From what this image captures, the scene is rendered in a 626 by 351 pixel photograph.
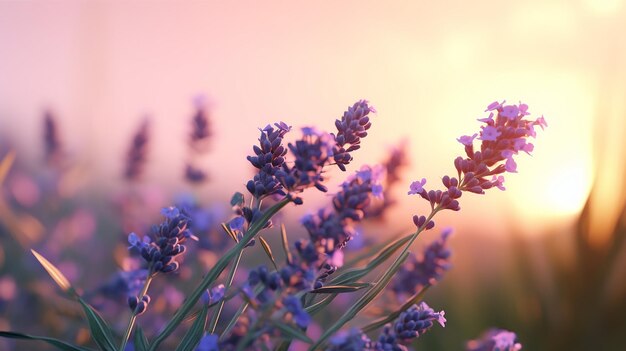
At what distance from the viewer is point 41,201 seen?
3.89 m

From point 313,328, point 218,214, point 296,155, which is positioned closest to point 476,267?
point 313,328

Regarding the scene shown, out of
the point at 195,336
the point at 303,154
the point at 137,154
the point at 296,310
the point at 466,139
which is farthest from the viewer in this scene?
the point at 137,154

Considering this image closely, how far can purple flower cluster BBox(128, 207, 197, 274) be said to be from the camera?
1.20m

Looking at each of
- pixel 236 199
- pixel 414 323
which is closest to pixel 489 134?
pixel 414 323

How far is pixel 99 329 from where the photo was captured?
116 centimetres

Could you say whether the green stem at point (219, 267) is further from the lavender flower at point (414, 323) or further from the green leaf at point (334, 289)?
the lavender flower at point (414, 323)

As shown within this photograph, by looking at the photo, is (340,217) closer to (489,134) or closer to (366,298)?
(366,298)

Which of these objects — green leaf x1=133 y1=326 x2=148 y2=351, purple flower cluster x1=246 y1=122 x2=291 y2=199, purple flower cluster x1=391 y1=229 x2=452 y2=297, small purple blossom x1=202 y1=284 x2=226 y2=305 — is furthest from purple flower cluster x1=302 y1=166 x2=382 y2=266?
purple flower cluster x1=391 y1=229 x2=452 y2=297

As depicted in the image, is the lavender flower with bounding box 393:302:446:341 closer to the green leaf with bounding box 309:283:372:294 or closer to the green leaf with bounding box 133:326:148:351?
the green leaf with bounding box 309:283:372:294

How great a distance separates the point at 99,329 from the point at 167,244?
0.57 feet

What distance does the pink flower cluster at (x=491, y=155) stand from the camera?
1.19m

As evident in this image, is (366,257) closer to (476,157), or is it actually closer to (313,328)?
(476,157)

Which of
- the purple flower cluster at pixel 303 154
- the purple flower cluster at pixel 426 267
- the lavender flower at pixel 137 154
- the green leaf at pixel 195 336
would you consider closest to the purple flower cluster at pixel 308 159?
the purple flower cluster at pixel 303 154

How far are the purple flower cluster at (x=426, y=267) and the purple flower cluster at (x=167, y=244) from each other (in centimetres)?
72
